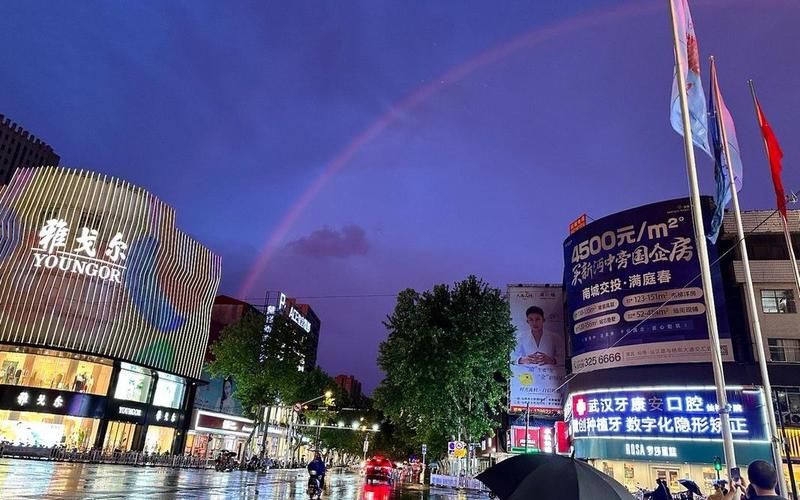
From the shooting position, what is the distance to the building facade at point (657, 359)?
31891 mm

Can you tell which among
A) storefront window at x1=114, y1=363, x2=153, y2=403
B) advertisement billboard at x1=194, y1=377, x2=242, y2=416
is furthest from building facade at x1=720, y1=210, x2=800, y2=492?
advertisement billboard at x1=194, y1=377, x2=242, y2=416

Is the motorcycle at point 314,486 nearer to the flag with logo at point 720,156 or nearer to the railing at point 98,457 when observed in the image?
the flag with logo at point 720,156

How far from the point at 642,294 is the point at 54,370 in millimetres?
44440

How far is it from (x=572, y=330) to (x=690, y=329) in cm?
950

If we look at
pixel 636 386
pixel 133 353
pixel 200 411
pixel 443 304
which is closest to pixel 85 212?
pixel 133 353

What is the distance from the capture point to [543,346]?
1908 inches

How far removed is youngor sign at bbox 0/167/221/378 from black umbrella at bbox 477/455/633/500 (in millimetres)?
44490

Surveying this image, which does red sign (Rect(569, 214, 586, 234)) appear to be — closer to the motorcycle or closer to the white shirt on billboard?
the white shirt on billboard

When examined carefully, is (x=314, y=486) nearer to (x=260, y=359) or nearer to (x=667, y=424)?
(x=667, y=424)

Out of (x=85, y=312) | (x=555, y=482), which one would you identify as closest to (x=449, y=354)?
(x=555, y=482)

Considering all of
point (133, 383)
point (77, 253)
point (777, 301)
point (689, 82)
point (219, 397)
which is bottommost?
point (133, 383)

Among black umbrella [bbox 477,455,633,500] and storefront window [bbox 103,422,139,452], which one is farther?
storefront window [bbox 103,422,139,452]

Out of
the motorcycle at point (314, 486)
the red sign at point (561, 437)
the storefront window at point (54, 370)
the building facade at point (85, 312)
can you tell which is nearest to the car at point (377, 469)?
the red sign at point (561, 437)

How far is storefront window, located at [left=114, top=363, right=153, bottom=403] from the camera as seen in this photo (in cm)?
4388
